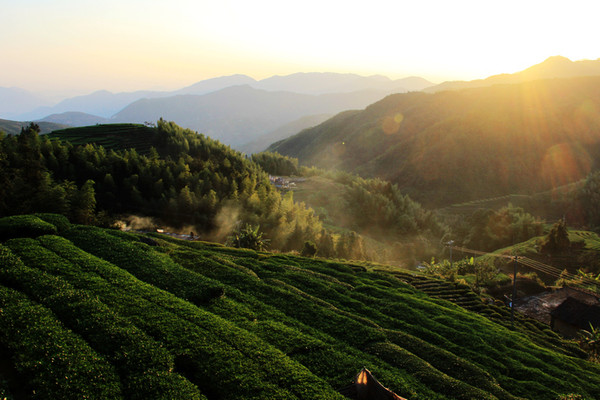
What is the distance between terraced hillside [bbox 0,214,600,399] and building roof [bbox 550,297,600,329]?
962 centimetres

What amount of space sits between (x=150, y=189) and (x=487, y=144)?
455ft

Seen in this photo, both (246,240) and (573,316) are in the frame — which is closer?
(573,316)

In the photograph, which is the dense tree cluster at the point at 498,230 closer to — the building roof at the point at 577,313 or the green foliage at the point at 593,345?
the building roof at the point at 577,313

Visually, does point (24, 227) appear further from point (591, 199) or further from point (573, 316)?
point (591, 199)

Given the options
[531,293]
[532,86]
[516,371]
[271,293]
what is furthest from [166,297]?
[532,86]

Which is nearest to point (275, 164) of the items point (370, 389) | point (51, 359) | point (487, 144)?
point (51, 359)

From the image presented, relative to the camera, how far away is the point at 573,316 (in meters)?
34.2

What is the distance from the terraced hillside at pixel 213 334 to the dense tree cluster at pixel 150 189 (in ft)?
35.7

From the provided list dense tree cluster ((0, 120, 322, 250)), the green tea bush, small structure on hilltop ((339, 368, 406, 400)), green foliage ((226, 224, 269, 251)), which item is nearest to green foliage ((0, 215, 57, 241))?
dense tree cluster ((0, 120, 322, 250))

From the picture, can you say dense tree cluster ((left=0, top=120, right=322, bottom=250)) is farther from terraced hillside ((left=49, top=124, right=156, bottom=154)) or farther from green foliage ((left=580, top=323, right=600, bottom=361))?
green foliage ((left=580, top=323, right=600, bottom=361))

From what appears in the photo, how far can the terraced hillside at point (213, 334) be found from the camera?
11.4 metres

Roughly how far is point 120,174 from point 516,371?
44.1m

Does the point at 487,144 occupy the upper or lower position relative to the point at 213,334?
upper

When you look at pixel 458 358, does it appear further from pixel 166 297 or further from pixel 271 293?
pixel 166 297
